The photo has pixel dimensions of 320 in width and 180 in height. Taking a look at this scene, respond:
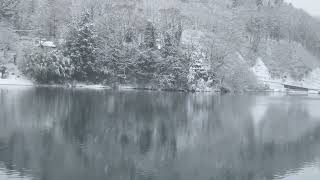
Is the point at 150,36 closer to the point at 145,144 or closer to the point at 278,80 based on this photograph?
the point at 278,80

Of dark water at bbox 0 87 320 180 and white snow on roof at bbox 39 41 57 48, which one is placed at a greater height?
white snow on roof at bbox 39 41 57 48

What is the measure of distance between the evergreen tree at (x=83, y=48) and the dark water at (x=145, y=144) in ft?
80.5

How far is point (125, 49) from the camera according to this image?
2721 inches

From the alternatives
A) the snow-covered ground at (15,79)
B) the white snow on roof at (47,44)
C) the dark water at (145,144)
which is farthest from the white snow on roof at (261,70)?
the dark water at (145,144)

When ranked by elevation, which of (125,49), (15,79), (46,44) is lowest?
(15,79)

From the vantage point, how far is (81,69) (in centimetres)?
6359

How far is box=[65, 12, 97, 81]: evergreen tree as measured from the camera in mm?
62938

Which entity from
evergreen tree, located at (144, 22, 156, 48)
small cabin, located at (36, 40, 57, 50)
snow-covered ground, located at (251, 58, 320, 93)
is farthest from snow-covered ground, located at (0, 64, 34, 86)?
snow-covered ground, located at (251, 58, 320, 93)

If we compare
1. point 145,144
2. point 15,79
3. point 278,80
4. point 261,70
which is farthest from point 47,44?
point 278,80

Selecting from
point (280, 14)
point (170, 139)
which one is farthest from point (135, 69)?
point (280, 14)

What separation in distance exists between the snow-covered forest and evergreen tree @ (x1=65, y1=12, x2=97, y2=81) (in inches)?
5.4

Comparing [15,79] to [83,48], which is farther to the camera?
[83,48]

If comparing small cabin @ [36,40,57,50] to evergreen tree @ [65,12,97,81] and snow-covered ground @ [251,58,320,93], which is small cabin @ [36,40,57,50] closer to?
evergreen tree @ [65,12,97,81]

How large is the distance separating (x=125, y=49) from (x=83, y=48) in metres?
7.92
